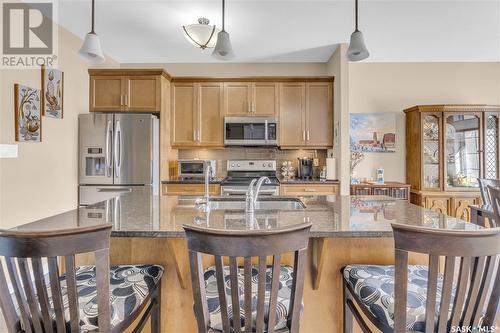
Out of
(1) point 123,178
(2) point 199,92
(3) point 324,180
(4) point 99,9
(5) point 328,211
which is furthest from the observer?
(2) point 199,92

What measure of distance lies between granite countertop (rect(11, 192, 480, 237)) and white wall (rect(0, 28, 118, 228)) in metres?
1.36

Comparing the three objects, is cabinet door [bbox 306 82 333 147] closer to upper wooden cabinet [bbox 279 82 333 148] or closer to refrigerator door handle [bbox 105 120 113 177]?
upper wooden cabinet [bbox 279 82 333 148]

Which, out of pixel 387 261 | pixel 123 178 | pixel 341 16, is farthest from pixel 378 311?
pixel 123 178

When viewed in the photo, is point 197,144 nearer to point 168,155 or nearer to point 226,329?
point 168,155

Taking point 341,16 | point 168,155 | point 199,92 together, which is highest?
point 341,16

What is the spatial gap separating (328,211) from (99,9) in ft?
9.47

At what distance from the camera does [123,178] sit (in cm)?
359

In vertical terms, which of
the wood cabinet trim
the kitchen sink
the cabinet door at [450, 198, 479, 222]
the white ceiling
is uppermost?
the white ceiling

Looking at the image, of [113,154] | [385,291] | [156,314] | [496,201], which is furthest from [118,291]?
[113,154]

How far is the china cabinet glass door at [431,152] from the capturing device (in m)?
3.90

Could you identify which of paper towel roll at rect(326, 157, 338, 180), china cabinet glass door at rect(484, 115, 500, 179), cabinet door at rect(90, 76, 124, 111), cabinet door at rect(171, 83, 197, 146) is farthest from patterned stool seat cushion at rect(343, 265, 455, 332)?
cabinet door at rect(90, 76, 124, 111)

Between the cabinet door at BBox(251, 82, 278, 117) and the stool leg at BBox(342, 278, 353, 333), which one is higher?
the cabinet door at BBox(251, 82, 278, 117)

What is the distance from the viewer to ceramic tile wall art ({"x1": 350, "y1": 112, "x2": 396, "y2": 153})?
4.32m

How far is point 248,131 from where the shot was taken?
4121 millimetres
